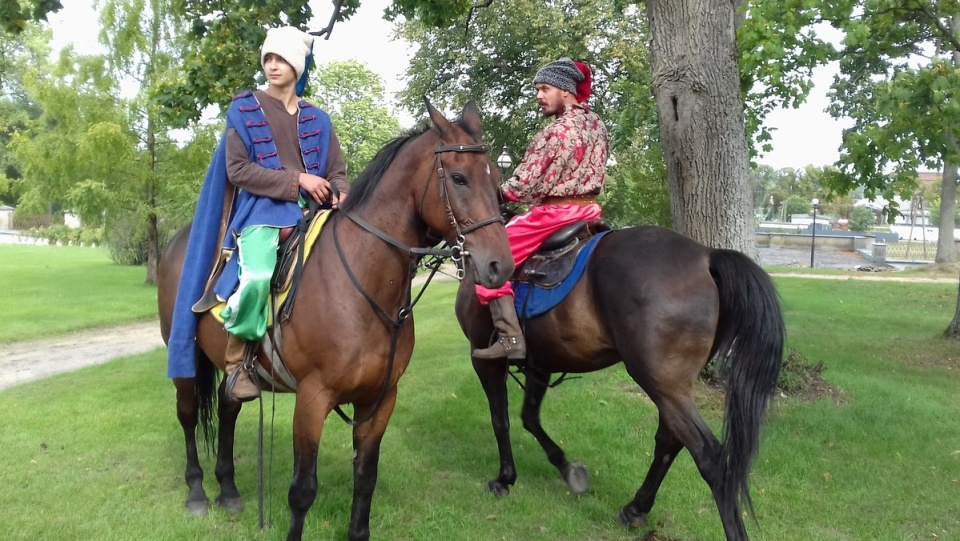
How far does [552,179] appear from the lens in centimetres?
446

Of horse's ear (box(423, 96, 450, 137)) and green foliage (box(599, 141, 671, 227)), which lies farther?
green foliage (box(599, 141, 671, 227))

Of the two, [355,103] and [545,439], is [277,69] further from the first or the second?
[355,103]

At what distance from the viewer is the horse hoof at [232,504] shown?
4711mm

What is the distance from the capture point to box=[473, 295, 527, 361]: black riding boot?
4.37 meters

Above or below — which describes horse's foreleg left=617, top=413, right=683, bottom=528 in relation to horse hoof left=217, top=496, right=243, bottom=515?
above

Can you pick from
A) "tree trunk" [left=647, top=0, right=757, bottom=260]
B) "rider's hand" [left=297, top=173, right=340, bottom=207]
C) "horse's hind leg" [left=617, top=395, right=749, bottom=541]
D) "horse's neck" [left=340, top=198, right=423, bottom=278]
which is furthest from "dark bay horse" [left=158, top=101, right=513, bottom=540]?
"tree trunk" [left=647, top=0, right=757, bottom=260]

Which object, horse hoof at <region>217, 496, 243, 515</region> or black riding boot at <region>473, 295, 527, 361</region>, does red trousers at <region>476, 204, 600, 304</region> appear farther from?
horse hoof at <region>217, 496, 243, 515</region>

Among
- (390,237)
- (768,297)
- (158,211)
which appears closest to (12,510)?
(390,237)

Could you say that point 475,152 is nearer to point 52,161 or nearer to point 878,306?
point 878,306

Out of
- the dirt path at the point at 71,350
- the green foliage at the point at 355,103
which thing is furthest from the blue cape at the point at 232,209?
the green foliage at the point at 355,103

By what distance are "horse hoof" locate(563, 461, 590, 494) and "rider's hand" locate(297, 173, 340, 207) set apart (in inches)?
107

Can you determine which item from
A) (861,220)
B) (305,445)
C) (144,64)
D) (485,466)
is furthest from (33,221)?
(861,220)

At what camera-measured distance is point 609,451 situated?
5.87m

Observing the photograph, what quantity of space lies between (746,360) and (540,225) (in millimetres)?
1548
